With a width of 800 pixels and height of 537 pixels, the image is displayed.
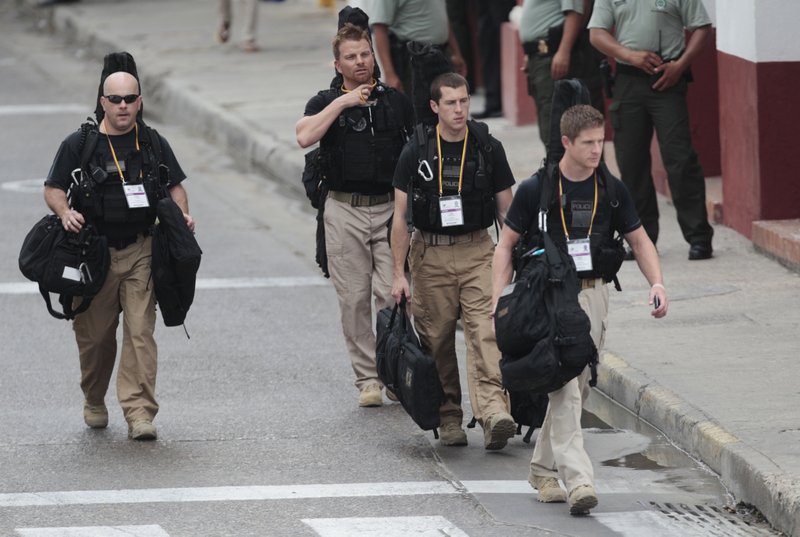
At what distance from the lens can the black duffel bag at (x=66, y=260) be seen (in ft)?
26.9

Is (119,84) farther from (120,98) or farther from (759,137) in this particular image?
(759,137)

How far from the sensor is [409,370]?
8008mm

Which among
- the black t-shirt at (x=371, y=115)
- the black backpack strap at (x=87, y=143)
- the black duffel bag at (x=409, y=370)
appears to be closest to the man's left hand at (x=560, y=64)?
the black t-shirt at (x=371, y=115)

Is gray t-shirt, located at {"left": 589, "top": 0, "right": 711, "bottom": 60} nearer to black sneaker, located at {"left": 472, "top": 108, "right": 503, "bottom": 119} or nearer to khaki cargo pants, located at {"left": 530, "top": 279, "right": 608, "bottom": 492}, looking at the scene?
khaki cargo pants, located at {"left": 530, "top": 279, "right": 608, "bottom": 492}

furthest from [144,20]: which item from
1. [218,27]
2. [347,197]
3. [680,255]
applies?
[347,197]

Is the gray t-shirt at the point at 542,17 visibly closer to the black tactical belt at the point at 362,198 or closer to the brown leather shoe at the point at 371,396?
the black tactical belt at the point at 362,198

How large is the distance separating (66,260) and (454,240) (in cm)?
187

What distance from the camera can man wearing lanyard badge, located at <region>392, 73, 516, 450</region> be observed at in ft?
26.4

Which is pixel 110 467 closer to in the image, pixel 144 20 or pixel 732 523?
pixel 732 523

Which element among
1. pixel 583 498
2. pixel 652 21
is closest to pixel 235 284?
pixel 652 21

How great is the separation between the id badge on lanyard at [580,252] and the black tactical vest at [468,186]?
3.04 ft

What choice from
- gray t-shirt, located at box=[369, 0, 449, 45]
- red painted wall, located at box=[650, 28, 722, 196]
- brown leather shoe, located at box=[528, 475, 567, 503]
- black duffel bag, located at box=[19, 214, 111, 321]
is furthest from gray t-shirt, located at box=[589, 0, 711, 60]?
brown leather shoe, located at box=[528, 475, 567, 503]

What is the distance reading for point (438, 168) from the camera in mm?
8047

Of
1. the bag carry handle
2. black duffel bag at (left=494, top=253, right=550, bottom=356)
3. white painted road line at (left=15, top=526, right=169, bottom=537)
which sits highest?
black duffel bag at (left=494, top=253, right=550, bottom=356)
